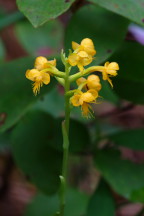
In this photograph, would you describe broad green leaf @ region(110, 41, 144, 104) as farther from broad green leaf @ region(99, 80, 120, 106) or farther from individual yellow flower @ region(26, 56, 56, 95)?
individual yellow flower @ region(26, 56, 56, 95)

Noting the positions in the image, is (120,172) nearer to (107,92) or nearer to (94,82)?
(107,92)

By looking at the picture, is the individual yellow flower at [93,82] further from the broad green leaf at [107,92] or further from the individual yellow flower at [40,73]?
the broad green leaf at [107,92]

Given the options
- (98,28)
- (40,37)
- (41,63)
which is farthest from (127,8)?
(40,37)

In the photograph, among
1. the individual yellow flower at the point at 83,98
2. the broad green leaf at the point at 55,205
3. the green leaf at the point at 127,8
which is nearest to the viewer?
the individual yellow flower at the point at 83,98

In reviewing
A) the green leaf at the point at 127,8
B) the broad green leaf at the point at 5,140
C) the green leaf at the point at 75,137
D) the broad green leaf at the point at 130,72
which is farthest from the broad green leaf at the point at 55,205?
the green leaf at the point at 127,8

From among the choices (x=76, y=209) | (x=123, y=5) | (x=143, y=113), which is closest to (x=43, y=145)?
(x=76, y=209)

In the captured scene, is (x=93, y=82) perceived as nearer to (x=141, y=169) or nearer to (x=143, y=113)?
(x=141, y=169)

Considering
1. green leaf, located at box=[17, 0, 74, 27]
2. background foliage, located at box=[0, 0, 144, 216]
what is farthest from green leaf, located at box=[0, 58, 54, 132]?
green leaf, located at box=[17, 0, 74, 27]
